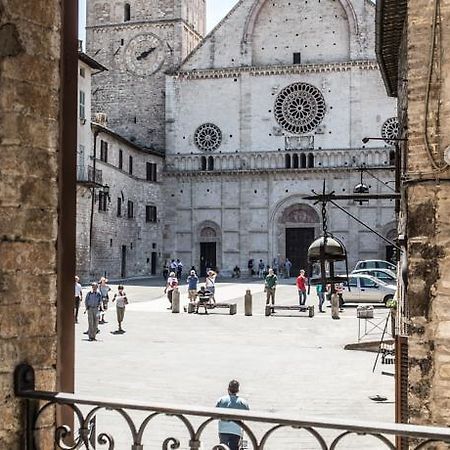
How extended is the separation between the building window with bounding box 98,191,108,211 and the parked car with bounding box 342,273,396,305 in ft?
58.0

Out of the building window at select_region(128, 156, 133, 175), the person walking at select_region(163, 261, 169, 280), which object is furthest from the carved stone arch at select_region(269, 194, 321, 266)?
the building window at select_region(128, 156, 133, 175)

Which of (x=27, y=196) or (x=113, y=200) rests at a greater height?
(x=113, y=200)

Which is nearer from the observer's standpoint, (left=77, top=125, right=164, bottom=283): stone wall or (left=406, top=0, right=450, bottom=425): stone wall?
(left=406, top=0, right=450, bottom=425): stone wall

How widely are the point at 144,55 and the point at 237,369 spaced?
4338cm

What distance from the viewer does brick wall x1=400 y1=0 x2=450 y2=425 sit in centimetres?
664

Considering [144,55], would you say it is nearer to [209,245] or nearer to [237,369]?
[209,245]

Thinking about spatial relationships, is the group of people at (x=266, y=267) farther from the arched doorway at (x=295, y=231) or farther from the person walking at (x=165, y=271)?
the person walking at (x=165, y=271)

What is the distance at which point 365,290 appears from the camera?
30109 millimetres

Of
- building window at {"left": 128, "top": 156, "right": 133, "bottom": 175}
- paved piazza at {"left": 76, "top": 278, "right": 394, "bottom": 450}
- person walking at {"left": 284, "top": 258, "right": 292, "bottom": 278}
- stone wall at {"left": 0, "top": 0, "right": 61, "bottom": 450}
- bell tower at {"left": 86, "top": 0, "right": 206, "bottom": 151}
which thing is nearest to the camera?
stone wall at {"left": 0, "top": 0, "right": 61, "bottom": 450}

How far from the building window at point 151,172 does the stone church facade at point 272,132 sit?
0.94 m

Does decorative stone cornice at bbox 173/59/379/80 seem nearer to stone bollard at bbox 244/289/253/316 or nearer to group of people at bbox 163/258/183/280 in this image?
group of people at bbox 163/258/183/280

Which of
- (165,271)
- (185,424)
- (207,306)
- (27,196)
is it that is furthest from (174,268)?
(185,424)

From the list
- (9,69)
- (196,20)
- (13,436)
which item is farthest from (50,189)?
(196,20)

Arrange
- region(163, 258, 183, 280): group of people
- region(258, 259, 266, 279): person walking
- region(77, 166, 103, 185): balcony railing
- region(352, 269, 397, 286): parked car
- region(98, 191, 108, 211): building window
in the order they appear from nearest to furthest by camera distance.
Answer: region(352, 269, 397, 286): parked car
region(77, 166, 103, 185): balcony railing
region(98, 191, 108, 211): building window
region(163, 258, 183, 280): group of people
region(258, 259, 266, 279): person walking
